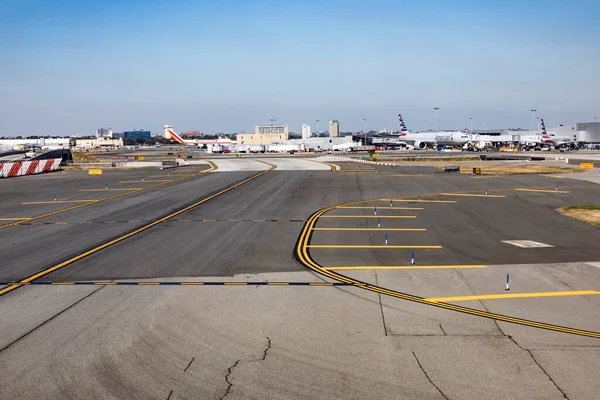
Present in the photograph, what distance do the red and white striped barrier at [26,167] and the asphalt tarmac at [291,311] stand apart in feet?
140

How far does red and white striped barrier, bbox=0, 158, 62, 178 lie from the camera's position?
71.4 metres

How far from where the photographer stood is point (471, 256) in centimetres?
2322

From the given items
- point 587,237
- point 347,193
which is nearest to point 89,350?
point 587,237

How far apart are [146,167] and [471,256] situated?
78.7m

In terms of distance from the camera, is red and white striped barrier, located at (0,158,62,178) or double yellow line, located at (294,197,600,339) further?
red and white striped barrier, located at (0,158,62,178)

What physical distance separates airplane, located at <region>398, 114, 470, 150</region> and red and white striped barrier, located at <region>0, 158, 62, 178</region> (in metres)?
113

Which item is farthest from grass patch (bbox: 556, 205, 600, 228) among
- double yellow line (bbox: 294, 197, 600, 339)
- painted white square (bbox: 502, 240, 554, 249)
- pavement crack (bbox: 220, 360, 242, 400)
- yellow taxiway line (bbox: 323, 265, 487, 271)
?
pavement crack (bbox: 220, 360, 242, 400)

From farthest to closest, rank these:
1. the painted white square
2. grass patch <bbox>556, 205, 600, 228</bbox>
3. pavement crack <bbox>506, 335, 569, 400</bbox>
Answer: grass patch <bbox>556, 205, 600, 228</bbox> < the painted white square < pavement crack <bbox>506, 335, 569, 400</bbox>

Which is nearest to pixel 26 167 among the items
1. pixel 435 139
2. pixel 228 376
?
pixel 228 376

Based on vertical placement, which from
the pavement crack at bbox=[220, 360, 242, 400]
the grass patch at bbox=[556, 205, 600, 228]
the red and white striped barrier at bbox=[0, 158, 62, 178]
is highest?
the red and white striped barrier at bbox=[0, 158, 62, 178]

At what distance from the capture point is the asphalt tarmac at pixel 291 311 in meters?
11.2

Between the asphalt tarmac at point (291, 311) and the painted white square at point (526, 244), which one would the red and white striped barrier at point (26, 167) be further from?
the painted white square at point (526, 244)

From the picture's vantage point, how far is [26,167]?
2965 inches

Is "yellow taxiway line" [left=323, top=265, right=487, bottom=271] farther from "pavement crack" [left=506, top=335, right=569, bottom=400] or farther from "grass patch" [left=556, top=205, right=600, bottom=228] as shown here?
"grass patch" [left=556, top=205, right=600, bottom=228]
